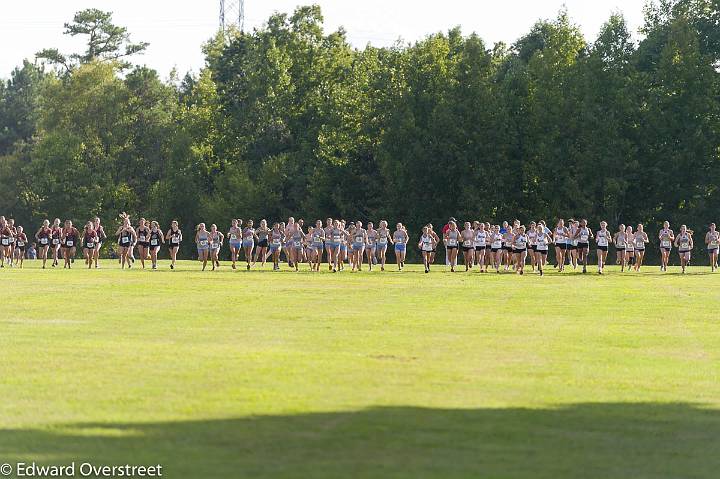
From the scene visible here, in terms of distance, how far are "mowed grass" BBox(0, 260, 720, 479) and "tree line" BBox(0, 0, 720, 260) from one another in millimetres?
53741

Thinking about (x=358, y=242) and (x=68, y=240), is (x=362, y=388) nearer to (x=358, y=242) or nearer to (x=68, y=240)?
(x=358, y=242)

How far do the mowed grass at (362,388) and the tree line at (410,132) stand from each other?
53.7 metres

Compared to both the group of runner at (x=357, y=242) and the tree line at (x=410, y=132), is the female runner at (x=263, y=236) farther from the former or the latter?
the tree line at (x=410, y=132)

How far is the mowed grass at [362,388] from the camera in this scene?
1072cm

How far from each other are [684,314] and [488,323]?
5293 millimetres

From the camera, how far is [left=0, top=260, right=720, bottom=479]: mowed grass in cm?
1072

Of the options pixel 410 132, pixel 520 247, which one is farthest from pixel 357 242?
pixel 410 132

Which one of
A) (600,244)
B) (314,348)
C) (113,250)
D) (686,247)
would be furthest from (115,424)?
(113,250)

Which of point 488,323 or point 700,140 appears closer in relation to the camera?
point 488,323

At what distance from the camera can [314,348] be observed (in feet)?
62.5

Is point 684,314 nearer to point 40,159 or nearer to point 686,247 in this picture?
point 686,247

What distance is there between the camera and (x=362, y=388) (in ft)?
48.1

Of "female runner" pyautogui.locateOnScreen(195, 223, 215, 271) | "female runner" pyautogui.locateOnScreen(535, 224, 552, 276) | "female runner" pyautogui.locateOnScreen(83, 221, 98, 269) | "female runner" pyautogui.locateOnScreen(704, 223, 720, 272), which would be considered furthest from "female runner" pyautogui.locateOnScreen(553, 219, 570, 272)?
"female runner" pyautogui.locateOnScreen(83, 221, 98, 269)

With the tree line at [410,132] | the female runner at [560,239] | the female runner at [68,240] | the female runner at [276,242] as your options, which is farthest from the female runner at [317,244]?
the tree line at [410,132]
